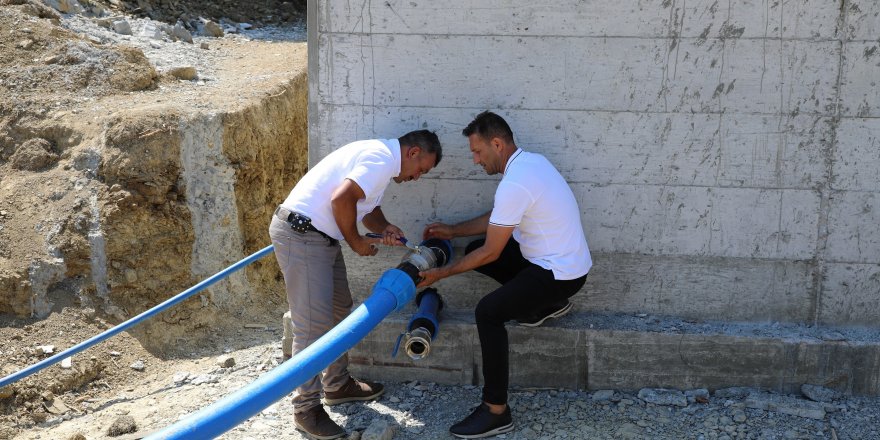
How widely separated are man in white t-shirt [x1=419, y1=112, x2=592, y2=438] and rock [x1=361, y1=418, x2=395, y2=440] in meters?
0.36

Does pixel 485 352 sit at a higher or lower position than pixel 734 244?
lower

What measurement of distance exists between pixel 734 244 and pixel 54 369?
497 centimetres

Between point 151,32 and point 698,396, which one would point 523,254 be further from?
point 151,32

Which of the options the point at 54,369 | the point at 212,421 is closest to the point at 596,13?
the point at 212,421

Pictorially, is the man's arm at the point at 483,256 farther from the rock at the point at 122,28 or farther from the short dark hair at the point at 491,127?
the rock at the point at 122,28

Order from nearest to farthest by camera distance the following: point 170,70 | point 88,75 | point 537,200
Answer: point 537,200, point 88,75, point 170,70

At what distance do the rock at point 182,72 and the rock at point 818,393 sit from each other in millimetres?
7103

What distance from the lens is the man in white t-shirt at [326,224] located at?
4.45 m

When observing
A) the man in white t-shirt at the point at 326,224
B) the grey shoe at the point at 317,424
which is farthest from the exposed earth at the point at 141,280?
the man in white t-shirt at the point at 326,224

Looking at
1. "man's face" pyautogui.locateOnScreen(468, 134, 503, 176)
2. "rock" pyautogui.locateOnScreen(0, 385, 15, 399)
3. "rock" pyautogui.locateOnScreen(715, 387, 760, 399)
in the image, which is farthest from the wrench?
"rock" pyautogui.locateOnScreen(0, 385, 15, 399)

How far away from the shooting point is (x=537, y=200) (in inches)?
175

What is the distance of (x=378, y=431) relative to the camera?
4559 mm

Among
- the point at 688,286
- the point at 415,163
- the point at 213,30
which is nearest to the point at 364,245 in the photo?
the point at 415,163

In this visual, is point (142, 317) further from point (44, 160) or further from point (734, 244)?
point (734, 244)
